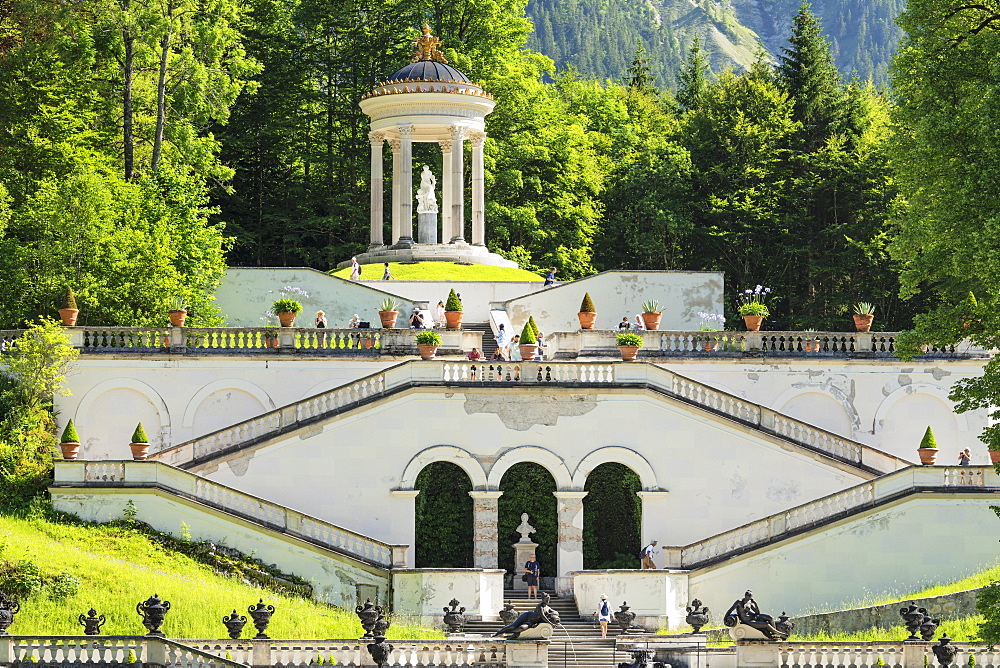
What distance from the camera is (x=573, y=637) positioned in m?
38.1

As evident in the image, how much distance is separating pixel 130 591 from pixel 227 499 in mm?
5166

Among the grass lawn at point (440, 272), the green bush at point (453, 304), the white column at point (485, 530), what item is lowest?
the white column at point (485, 530)

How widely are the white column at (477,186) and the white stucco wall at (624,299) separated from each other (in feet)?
22.8

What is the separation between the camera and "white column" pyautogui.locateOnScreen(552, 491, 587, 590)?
4403 centimetres

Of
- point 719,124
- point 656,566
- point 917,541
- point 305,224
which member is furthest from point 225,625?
point 719,124

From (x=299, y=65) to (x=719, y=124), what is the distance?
691 inches

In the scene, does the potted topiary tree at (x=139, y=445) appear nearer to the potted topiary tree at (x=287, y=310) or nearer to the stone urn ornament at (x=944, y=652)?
the potted topiary tree at (x=287, y=310)

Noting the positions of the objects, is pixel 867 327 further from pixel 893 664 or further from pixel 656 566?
pixel 893 664

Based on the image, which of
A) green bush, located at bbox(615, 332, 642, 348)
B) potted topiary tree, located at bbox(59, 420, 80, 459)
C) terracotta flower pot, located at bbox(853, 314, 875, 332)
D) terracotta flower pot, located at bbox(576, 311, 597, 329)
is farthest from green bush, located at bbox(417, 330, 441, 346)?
terracotta flower pot, located at bbox(853, 314, 875, 332)

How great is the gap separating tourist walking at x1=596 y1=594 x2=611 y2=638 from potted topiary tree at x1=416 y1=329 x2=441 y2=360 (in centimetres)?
918

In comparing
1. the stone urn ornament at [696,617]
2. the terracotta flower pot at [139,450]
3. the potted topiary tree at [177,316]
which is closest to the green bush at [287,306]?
the potted topiary tree at [177,316]

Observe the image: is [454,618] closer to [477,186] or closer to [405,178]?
[405,178]

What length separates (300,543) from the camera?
40.3 metres

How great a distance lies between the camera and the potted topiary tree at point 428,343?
45.8m
